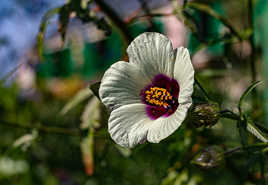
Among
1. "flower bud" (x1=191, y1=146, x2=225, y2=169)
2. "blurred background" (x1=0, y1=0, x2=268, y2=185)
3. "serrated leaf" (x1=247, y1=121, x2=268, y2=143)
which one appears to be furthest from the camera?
"blurred background" (x1=0, y1=0, x2=268, y2=185)

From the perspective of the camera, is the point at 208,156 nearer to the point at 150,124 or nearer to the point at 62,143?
the point at 150,124

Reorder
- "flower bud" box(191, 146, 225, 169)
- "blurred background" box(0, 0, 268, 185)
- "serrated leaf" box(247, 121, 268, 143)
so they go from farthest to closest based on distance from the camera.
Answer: "blurred background" box(0, 0, 268, 185)
"flower bud" box(191, 146, 225, 169)
"serrated leaf" box(247, 121, 268, 143)

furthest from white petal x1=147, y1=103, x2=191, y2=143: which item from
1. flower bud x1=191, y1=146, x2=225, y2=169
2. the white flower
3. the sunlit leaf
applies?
the sunlit leaf

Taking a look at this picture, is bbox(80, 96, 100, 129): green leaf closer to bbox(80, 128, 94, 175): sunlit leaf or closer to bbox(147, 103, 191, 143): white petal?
bbox(80, 128, 94, 175): sunlit leaf

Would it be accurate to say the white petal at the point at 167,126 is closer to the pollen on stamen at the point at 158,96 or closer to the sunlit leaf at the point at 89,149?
the pollen on stamen at the point at 158,96

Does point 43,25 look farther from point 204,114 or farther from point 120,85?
point 204,114

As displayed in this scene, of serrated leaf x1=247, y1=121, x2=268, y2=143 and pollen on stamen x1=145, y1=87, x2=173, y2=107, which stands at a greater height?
pollen on stamen x1=145, y1=87, x2=173, y2=107

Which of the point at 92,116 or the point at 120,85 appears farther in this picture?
the point at 92,116

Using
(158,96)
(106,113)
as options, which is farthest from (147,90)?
(106,113)
